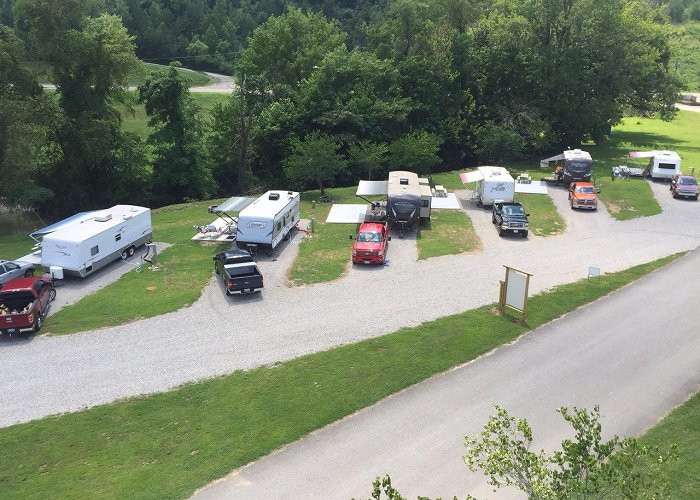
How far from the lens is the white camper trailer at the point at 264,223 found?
30812 millimetres

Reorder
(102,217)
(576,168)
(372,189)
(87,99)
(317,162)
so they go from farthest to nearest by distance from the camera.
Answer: (87,99) → (576,168) → (317,162) → (372,189) → (102,217)

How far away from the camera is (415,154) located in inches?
1918

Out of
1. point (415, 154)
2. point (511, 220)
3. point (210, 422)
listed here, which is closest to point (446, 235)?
point (511, 220)

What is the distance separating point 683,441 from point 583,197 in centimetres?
2764

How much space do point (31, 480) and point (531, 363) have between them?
1596 centimetres

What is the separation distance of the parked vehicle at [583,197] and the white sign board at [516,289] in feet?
66.2

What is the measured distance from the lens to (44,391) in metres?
18.8

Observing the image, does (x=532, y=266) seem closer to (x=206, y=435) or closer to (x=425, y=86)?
(x=206, y=435)

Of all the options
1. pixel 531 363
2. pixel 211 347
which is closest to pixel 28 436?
pixel 211 347

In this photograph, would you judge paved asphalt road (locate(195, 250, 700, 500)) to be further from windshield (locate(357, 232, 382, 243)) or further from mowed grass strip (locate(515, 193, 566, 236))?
mowed grass strip (locate(515, 193, 566, 236))

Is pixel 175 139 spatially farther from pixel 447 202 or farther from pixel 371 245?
pixel 371 245

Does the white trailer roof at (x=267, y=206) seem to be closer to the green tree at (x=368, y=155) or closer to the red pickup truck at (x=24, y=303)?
the red pickup truck at (x=24, y=303)

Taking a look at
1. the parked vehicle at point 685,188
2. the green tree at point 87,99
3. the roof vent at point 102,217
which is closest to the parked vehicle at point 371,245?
the roof vent at point 102,217

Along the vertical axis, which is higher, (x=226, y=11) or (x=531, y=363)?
(x=226, y=11)
